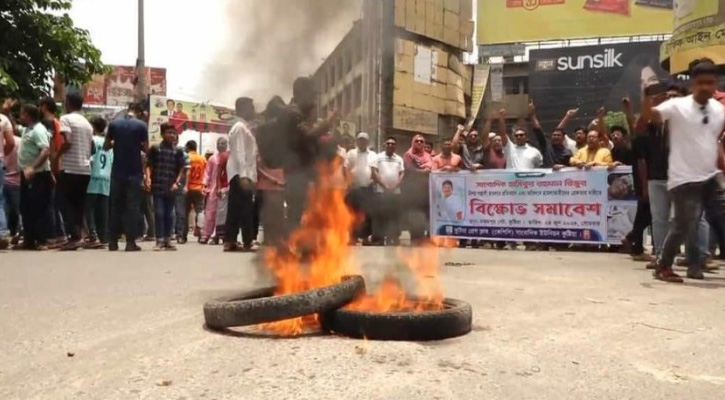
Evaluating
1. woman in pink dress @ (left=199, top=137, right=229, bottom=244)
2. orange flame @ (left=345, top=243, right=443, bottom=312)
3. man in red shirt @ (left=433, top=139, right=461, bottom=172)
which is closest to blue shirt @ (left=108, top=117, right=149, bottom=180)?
woman in pink dress @ (left=199, top=137, right=229, bottom=244)

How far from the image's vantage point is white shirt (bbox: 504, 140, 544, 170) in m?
10.3

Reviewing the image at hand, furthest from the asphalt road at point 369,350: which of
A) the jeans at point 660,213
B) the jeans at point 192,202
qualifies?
the jeans at point 192,202

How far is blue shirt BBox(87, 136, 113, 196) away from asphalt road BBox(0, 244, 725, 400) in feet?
13.6

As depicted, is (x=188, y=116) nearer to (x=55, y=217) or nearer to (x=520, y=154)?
(x=55, y=217)

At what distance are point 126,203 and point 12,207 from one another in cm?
184

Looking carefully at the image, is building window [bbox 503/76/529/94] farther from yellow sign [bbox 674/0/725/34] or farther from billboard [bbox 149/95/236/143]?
billboard [bbox 149/95/236/143]

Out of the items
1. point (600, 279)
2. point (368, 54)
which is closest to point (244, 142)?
point (368, 54)

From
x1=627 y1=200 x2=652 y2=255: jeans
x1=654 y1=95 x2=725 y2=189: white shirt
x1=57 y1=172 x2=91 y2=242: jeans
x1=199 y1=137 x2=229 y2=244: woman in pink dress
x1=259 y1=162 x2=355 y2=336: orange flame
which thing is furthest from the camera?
x1=199 y1=137 x2=229 y2=244: woman in pink dress

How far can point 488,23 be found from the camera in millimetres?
35875

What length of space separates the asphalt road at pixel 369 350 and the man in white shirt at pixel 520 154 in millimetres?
5124

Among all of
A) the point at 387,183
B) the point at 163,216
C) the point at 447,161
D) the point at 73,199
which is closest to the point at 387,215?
the point at 387,183

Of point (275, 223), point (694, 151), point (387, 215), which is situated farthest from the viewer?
point (387, 215)

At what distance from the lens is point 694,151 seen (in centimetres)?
553

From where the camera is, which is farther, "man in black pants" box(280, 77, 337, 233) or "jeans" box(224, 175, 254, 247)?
"jeans" box(224, 175, 254, 247)
